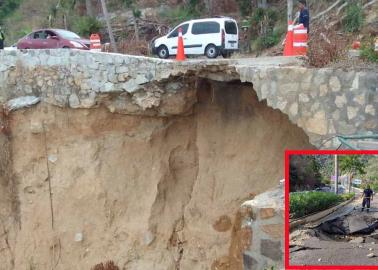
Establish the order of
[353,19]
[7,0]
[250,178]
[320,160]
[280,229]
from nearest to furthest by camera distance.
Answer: [320,160], [280,229], [250,178], [353,19], [7,0]

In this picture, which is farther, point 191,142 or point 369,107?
point 191,142

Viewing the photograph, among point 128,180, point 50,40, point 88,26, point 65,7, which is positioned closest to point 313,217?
point 128,180

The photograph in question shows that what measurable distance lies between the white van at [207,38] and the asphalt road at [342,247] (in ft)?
35.2

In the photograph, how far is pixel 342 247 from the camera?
5445 millimetres

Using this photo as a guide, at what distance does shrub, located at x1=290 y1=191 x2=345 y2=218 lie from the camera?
547 centimetres

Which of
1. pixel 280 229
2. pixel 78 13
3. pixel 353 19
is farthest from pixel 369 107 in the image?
pixel 78 13

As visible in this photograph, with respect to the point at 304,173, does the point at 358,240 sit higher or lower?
lower

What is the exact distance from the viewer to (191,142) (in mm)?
11172

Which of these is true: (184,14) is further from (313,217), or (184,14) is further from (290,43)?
(313,217)

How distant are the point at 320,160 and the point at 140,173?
18.4ft

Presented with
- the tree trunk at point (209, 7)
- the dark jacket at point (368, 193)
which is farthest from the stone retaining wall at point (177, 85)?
the tree trunk at point (209, 7)

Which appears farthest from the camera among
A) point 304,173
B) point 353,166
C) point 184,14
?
point 184,14

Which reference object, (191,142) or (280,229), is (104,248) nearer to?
(191,142)

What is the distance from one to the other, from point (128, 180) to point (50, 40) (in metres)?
7.06
